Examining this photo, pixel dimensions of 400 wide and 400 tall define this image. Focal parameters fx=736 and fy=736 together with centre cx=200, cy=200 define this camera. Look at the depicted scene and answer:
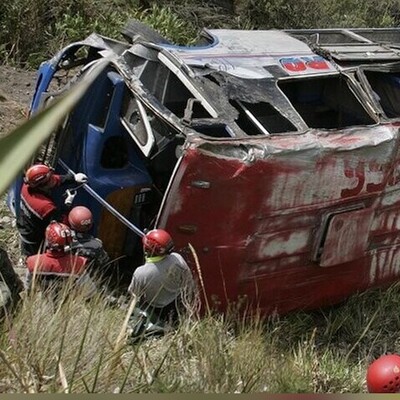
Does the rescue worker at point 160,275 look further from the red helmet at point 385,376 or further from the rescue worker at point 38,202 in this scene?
the red helmet at point 385,376

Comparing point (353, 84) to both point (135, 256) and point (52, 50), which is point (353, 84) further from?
point (52, 50)

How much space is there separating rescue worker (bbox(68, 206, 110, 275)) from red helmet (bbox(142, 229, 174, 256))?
0.56 metres

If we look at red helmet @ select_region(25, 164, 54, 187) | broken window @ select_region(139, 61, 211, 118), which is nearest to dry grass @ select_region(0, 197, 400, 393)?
red helmet @ select_region(25, 164, 54, 187)

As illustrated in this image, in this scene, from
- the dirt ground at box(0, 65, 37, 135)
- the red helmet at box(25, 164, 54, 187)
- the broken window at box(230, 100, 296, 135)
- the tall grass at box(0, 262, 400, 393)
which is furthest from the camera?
the dirt ground at box(0, 65, 37, 135)

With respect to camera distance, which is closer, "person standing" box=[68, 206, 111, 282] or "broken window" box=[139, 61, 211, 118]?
"person standing" box=[68, 206, 111, 282]

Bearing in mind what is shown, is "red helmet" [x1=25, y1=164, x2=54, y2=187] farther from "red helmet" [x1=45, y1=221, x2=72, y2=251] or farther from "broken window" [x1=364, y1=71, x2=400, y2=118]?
"broken window" [x1=364, y1=71, x2=400, y2=118]

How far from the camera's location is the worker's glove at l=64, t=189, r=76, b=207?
593cm

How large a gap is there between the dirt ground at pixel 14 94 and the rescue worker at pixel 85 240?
293 cm

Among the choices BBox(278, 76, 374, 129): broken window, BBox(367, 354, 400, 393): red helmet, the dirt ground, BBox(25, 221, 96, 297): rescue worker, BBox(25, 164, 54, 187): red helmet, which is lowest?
the dirt ground

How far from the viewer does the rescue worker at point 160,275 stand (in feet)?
16.9

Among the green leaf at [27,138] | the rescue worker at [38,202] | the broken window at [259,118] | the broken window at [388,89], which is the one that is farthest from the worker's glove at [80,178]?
the green leaf at [27,138]

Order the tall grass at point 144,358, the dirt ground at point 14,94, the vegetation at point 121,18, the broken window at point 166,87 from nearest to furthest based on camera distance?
the tall grass at point 144,358
the broken window at point 166,87
the dirt ground at point 14,94
the vegetation at point 121,18

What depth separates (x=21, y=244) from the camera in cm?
655

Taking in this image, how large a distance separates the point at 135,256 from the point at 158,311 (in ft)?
3.48
